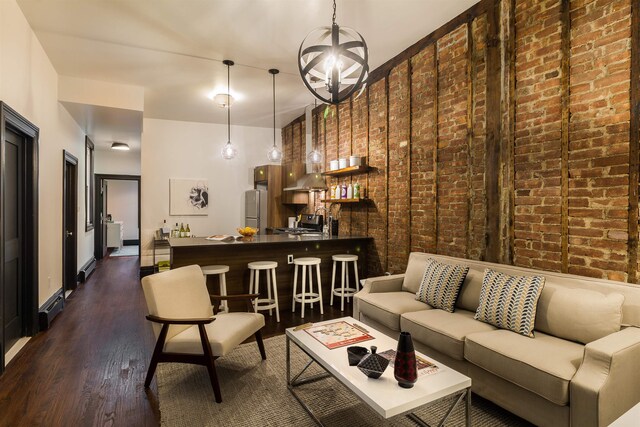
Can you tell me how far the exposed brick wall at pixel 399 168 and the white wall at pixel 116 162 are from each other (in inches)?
311

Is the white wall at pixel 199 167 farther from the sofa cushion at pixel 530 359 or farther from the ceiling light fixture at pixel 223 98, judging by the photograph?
the sofa cushion at pixel 530 359

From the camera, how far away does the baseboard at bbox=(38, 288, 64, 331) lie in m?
3.84

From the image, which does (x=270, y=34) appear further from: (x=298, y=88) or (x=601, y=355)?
(x=601, y=355)

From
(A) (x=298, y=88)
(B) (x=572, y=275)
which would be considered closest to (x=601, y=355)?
(B) (x=572, y=275)

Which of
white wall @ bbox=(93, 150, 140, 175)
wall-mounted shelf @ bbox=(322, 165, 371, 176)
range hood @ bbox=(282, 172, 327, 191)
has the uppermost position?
white wall @ bbox=(93, 150, 140, 175)

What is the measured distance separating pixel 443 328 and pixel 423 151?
7.19 feet

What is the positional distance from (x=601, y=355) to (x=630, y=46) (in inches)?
80.1

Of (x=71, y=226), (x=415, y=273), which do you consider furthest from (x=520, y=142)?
(x=71, y=226)

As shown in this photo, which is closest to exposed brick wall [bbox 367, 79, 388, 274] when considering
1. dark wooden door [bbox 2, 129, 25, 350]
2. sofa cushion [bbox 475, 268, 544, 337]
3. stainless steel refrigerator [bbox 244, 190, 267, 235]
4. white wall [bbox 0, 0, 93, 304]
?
sofa cushion [bbox 475, 268, 544, 337]

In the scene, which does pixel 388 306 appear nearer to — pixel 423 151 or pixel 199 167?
pixel 423 151

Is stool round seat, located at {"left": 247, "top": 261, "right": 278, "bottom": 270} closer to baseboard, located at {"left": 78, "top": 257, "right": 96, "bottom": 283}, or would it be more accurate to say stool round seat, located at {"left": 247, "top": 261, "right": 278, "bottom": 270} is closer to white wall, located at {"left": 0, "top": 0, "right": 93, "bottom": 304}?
white wall, located at {"left": 0, "top": 0, "right": 93, "bottom": 304}

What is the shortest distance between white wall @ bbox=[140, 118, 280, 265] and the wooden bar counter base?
2.98 meters

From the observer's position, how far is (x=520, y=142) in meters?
2.95

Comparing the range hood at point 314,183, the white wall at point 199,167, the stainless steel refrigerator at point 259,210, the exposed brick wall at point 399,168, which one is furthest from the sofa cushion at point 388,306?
the white wall at point 199,167
